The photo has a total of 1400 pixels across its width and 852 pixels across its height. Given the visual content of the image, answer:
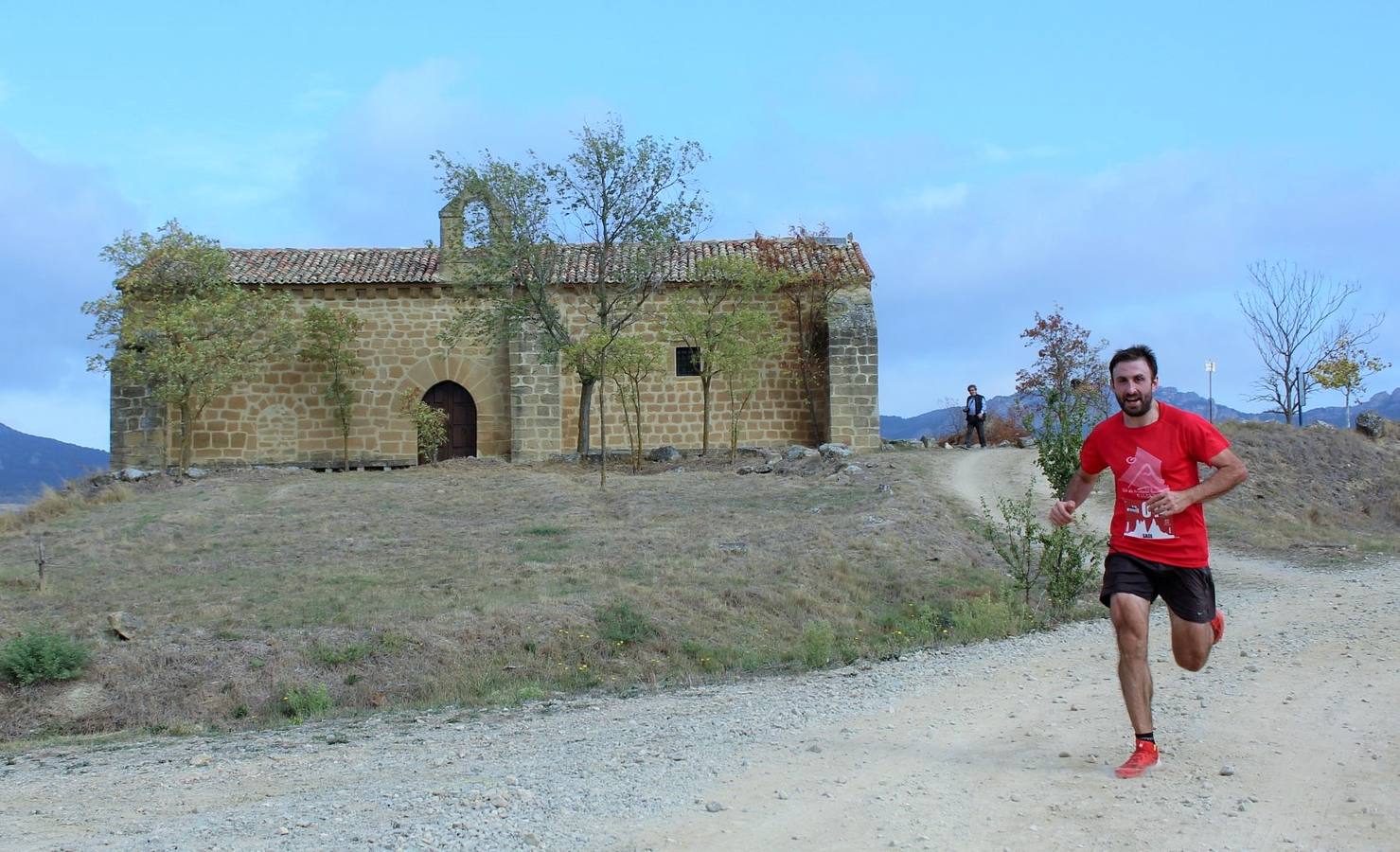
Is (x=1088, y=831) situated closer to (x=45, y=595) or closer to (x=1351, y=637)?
(x=1351, y=637)

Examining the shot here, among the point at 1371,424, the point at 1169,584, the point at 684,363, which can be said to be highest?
the point at 684,363

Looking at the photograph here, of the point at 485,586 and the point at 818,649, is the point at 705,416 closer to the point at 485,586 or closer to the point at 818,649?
the point at 485,586

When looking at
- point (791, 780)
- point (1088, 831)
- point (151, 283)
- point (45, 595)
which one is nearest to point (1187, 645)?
point (1088, 831)

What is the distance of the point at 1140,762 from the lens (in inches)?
201

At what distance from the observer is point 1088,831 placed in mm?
4402

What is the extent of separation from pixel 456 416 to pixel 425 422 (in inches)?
67.6

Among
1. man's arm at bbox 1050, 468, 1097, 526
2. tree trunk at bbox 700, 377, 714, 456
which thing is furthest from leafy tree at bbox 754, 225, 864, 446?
man's arm at bbox 1050, 468, 1097, 526

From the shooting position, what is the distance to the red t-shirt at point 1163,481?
17.0 ft

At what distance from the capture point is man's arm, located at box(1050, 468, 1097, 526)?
18.4 ft

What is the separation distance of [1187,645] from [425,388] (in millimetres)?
24370

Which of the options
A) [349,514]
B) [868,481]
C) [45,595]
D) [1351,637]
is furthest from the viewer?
[868,481]

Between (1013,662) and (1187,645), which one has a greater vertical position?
(1187,645)

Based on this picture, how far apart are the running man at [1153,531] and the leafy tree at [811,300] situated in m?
22.5

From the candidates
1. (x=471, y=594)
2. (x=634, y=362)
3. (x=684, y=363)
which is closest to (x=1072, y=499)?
(x=471, y=594)
